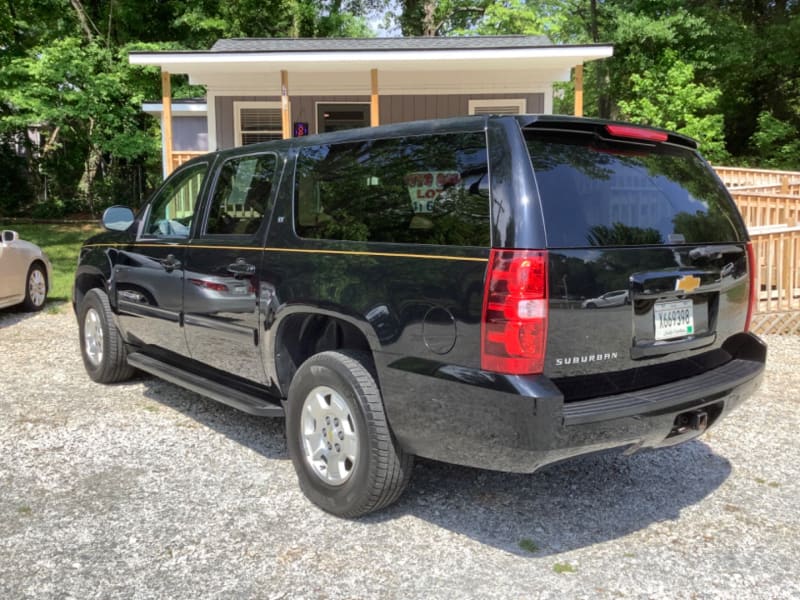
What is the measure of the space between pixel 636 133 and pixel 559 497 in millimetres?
1949

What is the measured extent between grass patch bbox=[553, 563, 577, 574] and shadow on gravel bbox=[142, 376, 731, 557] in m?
0.12

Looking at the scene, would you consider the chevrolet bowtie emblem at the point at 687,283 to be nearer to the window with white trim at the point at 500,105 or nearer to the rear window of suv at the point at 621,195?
the rear window of suv at the point at 621,195

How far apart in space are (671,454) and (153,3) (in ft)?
81.3

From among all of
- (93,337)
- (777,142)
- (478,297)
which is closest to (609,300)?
(478,297)

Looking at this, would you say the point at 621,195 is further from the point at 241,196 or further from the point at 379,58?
→ the point at 379,58

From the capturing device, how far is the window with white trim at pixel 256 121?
53.7ft

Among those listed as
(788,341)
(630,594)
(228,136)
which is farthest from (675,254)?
(228,136)

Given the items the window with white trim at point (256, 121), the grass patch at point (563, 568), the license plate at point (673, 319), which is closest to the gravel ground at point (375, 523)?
the grass patch at point (563, 568)

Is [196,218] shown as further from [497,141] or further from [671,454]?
[671,454]

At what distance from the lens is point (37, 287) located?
955 centimetres

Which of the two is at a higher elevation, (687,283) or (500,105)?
(500,105)

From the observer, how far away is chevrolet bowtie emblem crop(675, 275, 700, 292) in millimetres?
3246

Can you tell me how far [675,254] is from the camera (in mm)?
3275

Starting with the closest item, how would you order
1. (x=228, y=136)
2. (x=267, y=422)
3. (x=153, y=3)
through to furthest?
1. (x=267, y=422)
2. (x=228, y=136)
3. (x=153, y=3)
